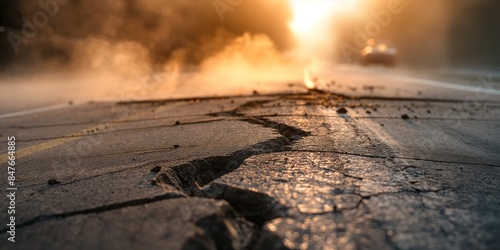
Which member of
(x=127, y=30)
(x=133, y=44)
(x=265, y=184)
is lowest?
(x=265, y=184)

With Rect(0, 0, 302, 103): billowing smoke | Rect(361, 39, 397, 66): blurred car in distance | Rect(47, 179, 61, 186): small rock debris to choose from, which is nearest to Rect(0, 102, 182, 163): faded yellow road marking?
Rect(47, 179, 61, 186): small rock debris

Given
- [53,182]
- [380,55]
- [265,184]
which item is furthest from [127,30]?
[265,184]

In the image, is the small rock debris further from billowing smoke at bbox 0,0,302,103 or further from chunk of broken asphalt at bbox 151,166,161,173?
billowing smoke at bbox 0,0,302,103

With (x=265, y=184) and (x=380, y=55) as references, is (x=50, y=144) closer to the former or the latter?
(x=265, y=184)

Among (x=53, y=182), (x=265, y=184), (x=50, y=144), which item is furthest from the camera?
(x=50, y=144)

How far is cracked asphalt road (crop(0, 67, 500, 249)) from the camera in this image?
1.70m

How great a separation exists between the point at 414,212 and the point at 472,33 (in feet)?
90.5

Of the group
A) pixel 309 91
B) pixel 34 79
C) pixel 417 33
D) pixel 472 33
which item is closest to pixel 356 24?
pixel 417 33

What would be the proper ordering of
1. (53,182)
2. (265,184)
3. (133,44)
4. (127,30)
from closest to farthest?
(265,184), (53,182), (127,30), (133,44)

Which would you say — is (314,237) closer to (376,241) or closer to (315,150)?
(376,241)

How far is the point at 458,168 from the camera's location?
104 inches

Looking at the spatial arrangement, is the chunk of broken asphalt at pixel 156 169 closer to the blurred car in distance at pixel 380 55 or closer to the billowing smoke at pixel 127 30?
the billowing smoke at pixel 127 30

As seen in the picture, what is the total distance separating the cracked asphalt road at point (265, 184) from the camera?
66.8 inches

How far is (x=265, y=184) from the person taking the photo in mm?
2229
